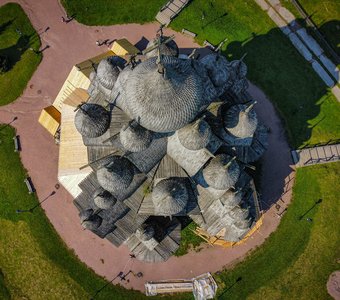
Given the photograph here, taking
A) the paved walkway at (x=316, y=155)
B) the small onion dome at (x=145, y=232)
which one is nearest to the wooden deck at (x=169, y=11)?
the paved walkway at (x=316, y=155)

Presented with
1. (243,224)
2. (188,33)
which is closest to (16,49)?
(188,33)

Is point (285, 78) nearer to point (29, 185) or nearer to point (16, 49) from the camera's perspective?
point (29, 185)

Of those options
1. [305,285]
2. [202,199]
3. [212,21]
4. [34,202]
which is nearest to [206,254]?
[202,199]

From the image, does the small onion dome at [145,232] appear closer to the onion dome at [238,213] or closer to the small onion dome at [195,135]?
the onion dome at [238,213]

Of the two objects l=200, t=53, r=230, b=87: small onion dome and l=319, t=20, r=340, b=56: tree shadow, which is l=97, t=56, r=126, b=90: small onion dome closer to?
l=200, t=53, r=230, b=87: small onion dome

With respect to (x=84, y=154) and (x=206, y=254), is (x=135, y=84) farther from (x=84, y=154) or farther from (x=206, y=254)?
(x=206, y=254)
